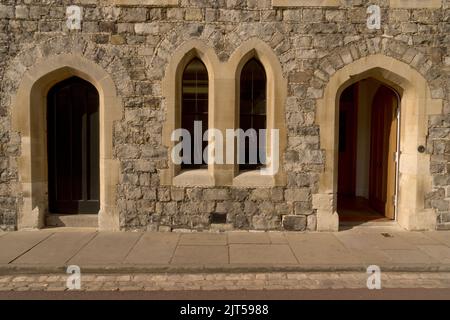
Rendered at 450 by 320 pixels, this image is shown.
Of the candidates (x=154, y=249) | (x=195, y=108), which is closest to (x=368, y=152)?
(x=195, y=108)

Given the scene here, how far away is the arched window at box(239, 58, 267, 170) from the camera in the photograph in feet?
22.3

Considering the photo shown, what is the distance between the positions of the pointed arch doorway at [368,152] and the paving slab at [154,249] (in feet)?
11.7

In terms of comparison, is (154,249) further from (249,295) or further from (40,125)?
(40,125)

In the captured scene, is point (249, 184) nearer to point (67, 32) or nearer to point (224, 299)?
point (224, 299)

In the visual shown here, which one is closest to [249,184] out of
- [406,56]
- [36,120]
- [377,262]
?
[377,262]

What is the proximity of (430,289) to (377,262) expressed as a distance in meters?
0.75

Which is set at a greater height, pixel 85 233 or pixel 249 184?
pixel 249 184

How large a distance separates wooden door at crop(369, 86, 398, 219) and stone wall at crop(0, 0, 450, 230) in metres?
0.89

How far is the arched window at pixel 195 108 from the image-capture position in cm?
678

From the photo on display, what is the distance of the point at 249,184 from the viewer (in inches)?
259
